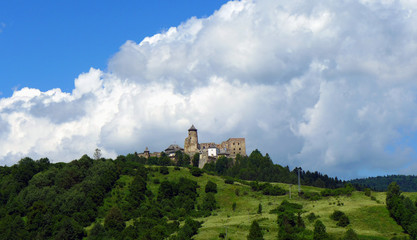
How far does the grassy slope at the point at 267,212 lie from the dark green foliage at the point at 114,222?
59.4 feet

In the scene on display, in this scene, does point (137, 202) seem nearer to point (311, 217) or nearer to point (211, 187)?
point (211, 187)

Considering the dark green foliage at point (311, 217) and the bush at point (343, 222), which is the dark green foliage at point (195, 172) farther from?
the bush at point (343, 222)

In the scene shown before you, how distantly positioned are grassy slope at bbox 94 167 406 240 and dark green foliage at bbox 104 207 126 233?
1811 cm

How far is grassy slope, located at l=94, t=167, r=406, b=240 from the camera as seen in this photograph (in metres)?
108

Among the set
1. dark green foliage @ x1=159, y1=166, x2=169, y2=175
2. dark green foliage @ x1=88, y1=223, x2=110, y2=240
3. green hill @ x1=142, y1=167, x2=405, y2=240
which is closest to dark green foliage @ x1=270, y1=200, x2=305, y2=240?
green hill @ x1=142, y1=167, x2=405, y2=240

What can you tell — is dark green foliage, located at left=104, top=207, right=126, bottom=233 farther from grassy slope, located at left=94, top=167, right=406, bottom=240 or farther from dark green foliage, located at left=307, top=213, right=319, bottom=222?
dark green foliage, located at left=307, top=213, right=319, bottom=222

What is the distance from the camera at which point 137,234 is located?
115875 mm

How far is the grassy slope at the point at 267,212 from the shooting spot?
107875 mm

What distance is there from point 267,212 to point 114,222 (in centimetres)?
4159

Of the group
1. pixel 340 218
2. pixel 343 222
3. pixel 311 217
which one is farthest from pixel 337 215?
pixel 311 217

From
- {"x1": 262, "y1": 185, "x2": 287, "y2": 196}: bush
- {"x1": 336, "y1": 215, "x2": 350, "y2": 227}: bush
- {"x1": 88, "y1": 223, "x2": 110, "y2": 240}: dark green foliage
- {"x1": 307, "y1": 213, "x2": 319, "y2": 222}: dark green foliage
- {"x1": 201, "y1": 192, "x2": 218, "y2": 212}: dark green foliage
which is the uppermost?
{"x1": 262, "y1": 185, "x2": 287, "y2": 196}: bush

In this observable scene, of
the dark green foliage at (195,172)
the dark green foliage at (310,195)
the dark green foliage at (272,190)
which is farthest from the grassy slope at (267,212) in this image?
the dark green foliage at (272,190)

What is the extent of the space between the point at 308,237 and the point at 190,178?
253 ft

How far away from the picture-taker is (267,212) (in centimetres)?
13088
